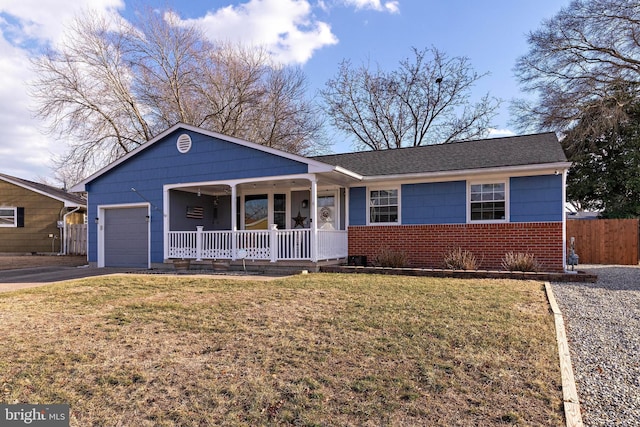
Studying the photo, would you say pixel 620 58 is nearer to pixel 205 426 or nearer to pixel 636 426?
pixel 636 426

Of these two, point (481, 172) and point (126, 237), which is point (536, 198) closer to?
point (481, 172)

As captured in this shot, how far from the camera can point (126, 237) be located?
13.5 meters

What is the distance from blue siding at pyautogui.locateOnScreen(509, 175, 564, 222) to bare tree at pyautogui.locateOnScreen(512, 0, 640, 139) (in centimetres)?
1035

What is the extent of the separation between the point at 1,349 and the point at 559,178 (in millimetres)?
11441

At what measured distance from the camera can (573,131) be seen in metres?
19.4

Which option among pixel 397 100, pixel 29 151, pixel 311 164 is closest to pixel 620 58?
pixel 397 100

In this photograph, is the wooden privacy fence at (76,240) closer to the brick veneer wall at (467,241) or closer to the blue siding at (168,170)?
the blue siding at (168,170)

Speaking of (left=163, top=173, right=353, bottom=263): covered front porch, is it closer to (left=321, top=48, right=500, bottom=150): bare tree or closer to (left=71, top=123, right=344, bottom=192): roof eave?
(left=71, top=123, right=344, bottom=192): roof eave

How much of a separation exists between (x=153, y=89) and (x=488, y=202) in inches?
775

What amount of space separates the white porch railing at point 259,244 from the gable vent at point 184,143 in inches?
101

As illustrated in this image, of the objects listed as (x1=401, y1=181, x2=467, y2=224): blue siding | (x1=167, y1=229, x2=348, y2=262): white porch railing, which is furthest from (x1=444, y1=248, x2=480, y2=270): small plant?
(x1=167, y1=229, x2=348, y2=262): white porch railing

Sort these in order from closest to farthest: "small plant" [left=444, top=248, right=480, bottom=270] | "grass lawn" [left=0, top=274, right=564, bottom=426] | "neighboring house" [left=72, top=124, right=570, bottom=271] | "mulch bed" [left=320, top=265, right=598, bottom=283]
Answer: "grass lawn" [left=0, top=274, right=564, bottom=426]
"mulch bed" [left=320, top=265, right=598, bottom=283]
"small plant" [left=444, top=248, right=480, bottom=270]
"neighboring house" [left=72, top=124, right=570, bottom=271]

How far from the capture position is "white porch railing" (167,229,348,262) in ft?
35.7

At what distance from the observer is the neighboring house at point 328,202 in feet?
34.9
